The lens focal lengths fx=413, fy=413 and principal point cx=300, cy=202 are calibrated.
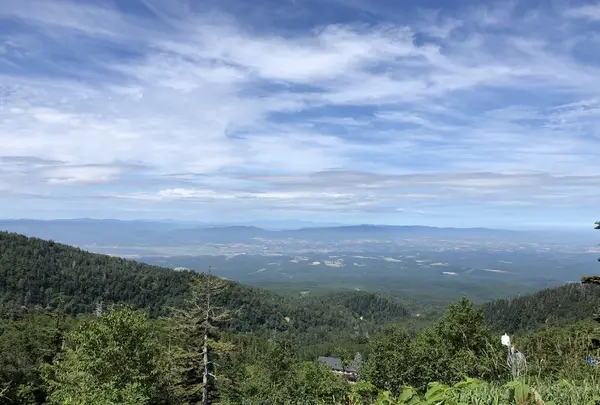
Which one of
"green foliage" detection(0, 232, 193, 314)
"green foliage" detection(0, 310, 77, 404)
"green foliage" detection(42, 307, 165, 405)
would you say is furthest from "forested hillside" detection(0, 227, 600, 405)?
"green foliage" detection(0, 232, 193, 314)

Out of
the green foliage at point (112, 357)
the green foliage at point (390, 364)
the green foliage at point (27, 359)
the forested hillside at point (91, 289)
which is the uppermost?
the green foliage at point (112, 357)

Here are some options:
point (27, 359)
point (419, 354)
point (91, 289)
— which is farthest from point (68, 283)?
point (419, 354)

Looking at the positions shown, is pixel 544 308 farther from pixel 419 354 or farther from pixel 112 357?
pixel 112 357

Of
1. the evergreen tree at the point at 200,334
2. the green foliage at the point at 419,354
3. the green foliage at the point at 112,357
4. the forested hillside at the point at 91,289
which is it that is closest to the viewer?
the green foliage at the point at 112,357

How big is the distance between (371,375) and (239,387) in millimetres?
17649

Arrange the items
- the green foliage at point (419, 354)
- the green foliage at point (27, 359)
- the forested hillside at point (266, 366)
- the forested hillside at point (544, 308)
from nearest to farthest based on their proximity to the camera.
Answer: the forested hillside at point (266, 366)
the green foliage at point (419, 354)
the green foliage at point (27, 359)
the forested hillside at point (544, 308)

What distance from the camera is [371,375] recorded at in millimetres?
27281

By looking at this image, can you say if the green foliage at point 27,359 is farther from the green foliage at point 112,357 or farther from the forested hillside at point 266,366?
the green foliage at point 112,357

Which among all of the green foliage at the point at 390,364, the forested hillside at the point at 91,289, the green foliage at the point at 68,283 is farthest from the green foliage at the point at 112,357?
the green foliage at the point at 68,283

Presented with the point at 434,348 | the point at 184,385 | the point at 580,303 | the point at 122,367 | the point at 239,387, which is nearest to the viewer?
the point at 122,367

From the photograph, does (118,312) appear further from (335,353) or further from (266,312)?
(266,312)

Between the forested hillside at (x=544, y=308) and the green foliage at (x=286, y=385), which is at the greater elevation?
the green foliage at (x=286, y=385)

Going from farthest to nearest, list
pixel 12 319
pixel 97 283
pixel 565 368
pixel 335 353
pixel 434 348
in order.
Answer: pixel 97 283
pixel 335 353
pixel 12 319
pixel 434 348
pixel 565 368

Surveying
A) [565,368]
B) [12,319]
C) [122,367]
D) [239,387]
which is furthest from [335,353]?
[565,368]
